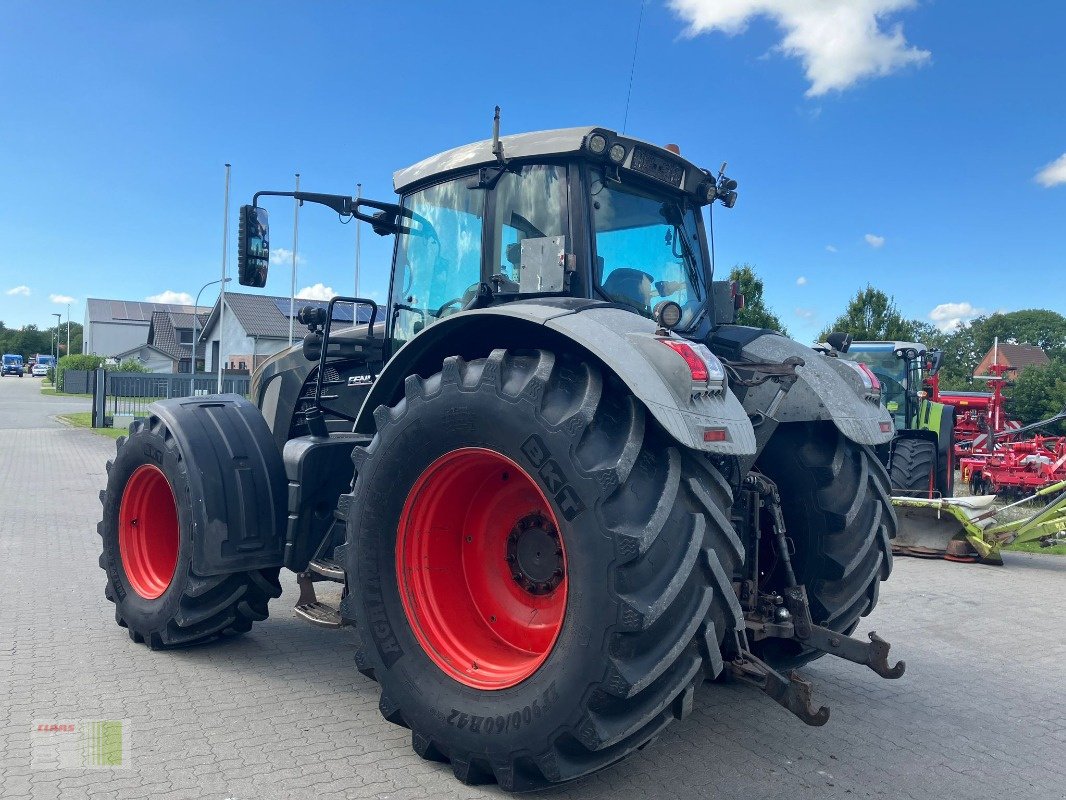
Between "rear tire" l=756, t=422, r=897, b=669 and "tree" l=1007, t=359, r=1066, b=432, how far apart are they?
27.9 meters

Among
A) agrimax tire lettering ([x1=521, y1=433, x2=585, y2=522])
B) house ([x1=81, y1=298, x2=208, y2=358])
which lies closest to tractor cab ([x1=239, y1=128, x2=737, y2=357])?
agrimax tire lettering ([x1=521, y1=433, x2=585, y2=522])

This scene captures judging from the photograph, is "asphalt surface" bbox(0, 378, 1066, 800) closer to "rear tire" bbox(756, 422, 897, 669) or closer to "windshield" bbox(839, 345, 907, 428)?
"rear tire" bbox(756, 422, 897, 669)

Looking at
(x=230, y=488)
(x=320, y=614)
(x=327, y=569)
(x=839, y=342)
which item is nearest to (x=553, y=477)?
(x=327, y=569)

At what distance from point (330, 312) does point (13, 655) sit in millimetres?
2512

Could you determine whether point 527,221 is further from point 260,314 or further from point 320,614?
point 260,314

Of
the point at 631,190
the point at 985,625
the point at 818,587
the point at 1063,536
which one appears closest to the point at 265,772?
the point at 818,587

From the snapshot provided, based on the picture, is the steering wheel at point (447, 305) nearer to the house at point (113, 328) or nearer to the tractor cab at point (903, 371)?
the tractor cab at point (903, 371)

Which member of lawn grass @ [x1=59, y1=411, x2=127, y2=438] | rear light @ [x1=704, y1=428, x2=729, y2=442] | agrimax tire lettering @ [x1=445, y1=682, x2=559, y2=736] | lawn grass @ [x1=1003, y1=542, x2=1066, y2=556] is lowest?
lawn grass @ [x1=59, y1=411, x2=127, y2=438]

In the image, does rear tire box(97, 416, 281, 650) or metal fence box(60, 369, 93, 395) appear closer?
rear tire box(97, 416, 281, 650)

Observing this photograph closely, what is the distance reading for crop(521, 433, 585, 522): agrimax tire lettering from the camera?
2.94m

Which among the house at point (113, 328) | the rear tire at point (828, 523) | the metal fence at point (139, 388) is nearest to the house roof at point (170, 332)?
the house at point (113, 328)

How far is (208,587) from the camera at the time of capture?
14.9ft

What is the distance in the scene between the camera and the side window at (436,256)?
14.1 ft

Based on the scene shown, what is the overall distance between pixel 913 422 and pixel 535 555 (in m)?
10.8
